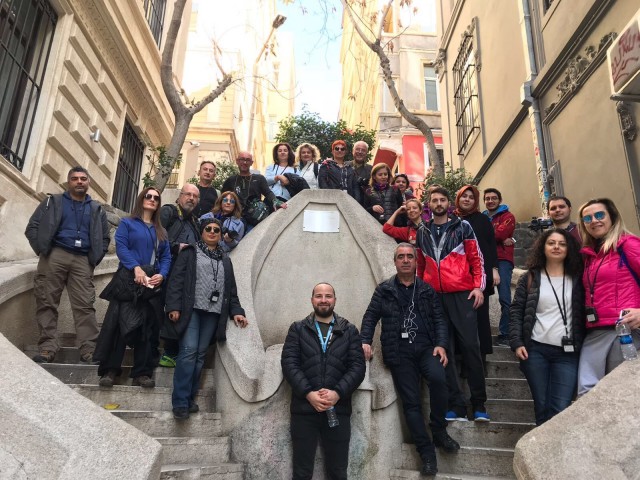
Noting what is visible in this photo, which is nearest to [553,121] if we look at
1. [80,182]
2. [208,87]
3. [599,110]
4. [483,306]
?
[599,110]

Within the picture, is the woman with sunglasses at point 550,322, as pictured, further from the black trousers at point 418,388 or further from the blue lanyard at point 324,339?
the blue lanyard at point 324,339

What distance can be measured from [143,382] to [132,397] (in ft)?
0.49

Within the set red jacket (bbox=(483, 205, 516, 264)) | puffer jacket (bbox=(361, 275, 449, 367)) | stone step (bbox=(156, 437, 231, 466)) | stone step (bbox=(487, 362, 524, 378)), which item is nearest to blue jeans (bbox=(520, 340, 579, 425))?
puffer jacket (bbox=(361, 275, 449, 367))

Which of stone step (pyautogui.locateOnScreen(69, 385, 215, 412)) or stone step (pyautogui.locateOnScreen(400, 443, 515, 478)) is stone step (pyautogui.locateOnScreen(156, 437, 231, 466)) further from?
stone step (pyautogui.locateOnScreen(400, 443, 515, 478))

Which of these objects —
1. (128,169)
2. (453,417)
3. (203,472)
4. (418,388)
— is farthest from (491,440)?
(128,169)

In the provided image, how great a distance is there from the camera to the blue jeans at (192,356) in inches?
165

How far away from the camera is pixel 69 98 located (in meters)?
8.71

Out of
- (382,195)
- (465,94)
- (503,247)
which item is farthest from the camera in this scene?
(465,94)

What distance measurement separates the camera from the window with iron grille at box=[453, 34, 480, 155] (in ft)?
45.1

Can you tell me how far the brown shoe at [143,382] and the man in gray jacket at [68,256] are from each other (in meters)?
0.72

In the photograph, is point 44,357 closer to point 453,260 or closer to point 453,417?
point 453,417

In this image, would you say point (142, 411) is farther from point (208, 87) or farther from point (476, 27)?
point (208, 87)

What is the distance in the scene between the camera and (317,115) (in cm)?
1472

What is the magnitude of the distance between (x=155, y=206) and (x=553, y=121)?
6.91m
